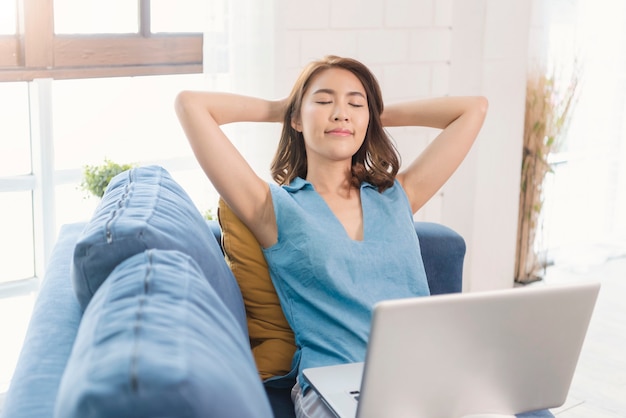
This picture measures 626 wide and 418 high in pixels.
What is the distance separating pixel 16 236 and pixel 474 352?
209 cm

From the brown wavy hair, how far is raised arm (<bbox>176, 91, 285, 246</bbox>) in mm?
207

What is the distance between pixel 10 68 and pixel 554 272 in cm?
281

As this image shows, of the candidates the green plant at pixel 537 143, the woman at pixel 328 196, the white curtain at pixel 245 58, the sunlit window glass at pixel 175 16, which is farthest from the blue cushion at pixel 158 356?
the green plant at pixel 537 143

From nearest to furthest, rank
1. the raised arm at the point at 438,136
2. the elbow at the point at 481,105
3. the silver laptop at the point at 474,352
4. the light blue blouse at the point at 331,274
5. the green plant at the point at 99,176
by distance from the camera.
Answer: the silver laptop at the point at 474,352
the light blue blouse at the point at 331,274
the raised arm at the point at 438,136
the elbow at the point at 481,105
the green plant at the point at 99,176

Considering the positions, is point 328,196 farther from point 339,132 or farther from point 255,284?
point 255,284

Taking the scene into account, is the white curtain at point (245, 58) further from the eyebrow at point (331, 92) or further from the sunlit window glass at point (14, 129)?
the eyebrow at point (331, 92)

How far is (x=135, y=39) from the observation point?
3137 mm

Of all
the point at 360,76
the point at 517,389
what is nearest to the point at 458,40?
the point at 360,76

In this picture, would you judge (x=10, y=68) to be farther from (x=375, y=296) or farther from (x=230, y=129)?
(x=375, y=296)

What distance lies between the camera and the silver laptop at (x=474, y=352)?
1.39 m

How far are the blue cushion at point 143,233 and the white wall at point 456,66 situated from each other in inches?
45.7

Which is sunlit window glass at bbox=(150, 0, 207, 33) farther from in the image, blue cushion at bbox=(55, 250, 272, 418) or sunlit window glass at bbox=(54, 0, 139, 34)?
blue cushion at bbox=(55, 250, 272, 418)

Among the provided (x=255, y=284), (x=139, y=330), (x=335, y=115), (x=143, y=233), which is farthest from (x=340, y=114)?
(x=139, y=330)

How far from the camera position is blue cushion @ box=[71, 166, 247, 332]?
1488mm
